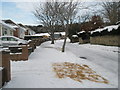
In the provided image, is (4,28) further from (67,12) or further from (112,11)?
(112,11)

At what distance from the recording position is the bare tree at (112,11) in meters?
35.2

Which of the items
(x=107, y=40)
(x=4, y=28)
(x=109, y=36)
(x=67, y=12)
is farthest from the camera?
(x=4, y=28)

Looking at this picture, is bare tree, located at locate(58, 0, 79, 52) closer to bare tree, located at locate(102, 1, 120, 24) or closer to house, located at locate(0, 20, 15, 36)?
house, located at locate(0, 20, 15, 36)

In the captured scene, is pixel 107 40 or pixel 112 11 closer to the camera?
pixel 107 40

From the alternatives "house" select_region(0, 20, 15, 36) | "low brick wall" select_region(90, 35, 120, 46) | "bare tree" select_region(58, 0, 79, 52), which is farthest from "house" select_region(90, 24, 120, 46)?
"house" select_region(0, 20, 15, 36)

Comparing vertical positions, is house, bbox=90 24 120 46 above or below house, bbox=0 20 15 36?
below

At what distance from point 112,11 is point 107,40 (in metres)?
14.3

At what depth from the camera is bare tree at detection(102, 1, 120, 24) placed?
35162 mm

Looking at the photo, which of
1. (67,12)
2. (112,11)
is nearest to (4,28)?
(67,12)

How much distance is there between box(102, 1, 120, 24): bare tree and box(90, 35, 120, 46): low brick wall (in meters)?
7.01

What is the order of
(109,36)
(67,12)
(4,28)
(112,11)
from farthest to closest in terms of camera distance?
(112,11)
(4,28)
(109,36)
(67,12)

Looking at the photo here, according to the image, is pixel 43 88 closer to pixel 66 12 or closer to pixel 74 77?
pixel 74 77

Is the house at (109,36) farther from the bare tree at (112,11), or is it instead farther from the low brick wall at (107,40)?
the bare tree at (112,11)

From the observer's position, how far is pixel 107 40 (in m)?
24.8
